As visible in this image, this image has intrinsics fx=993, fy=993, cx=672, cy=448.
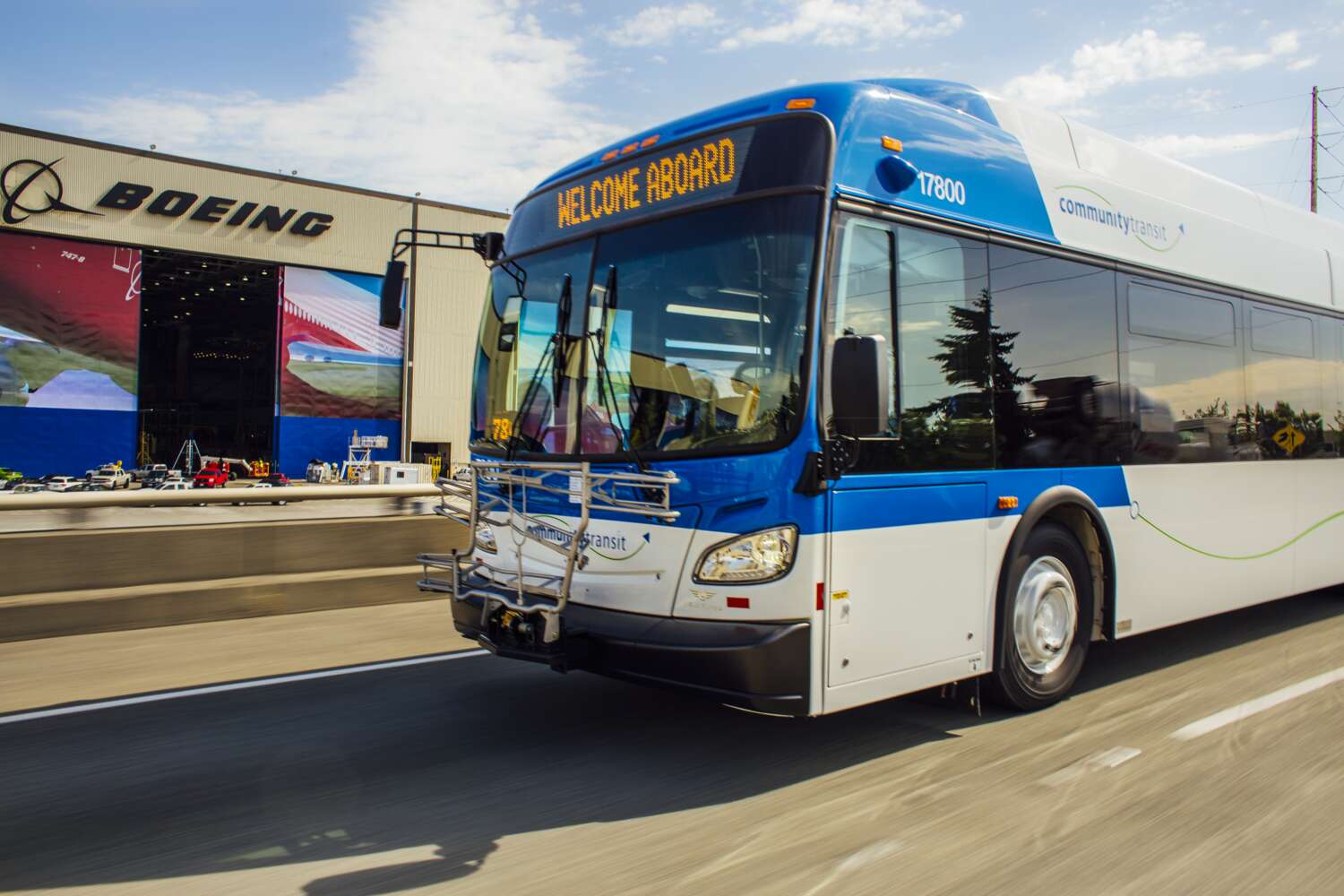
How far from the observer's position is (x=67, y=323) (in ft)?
117

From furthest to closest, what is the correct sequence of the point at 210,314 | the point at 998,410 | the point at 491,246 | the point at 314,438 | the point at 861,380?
the point at 210,314, the point at 314,438, the point at 491,246, the point at 998,410, the point at 861,380

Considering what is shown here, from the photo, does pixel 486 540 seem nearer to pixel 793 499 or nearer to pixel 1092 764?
pixel 793 499

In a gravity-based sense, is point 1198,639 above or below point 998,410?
below

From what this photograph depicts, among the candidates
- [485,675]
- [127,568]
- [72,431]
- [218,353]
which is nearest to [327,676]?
[485,675]

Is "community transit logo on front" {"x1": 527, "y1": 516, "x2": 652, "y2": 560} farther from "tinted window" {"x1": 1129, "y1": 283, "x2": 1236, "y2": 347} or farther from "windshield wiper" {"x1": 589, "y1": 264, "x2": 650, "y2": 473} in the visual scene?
"tinted window" {"x1": 1129, "y1": 283, "x2": 1236, "y2": 347}

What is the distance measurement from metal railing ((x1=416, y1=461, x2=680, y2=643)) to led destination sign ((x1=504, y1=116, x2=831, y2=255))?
51.1 inches

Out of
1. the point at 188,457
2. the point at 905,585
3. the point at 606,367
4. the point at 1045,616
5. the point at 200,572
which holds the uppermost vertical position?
the point at 606,367

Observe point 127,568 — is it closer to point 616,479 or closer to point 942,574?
point 616,479

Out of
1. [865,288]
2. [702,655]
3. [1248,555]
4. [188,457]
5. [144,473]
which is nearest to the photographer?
[702,655]

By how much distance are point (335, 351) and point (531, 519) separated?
38320 millimetres

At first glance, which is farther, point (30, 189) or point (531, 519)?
point (30, 189)

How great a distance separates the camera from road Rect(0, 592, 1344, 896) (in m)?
3.46

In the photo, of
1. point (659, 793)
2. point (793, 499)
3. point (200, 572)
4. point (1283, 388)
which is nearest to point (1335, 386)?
point (1283, 388)

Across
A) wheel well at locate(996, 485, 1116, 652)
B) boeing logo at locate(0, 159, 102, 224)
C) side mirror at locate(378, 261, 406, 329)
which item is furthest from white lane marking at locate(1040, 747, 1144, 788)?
boeing logo at locate(0, 159, 102, 224)
